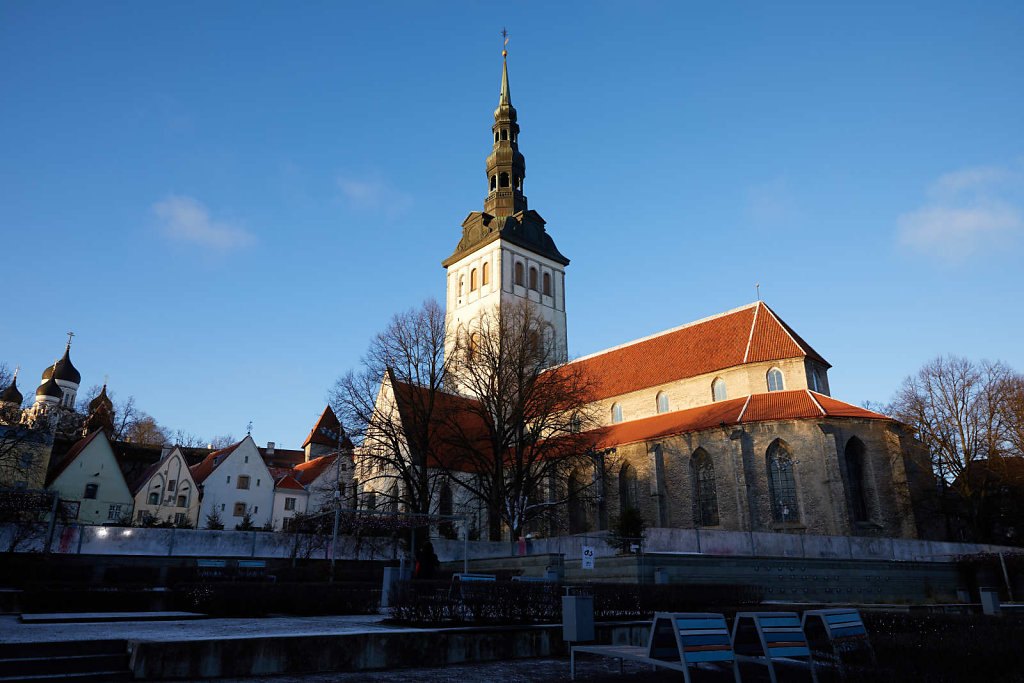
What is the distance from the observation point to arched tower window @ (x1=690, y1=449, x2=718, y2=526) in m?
Answer: 36.1

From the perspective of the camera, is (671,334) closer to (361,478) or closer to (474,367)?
(474,367)

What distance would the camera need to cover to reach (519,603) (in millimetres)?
11180

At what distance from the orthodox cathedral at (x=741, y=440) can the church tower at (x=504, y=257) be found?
2.27 metres

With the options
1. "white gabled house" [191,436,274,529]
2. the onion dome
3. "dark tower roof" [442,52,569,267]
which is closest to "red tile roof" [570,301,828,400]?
"dark tower roof" [442,52,569,267]

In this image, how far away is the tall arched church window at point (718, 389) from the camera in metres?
39.9

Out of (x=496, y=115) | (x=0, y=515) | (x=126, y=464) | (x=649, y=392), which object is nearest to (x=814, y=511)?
(x=649, y=392)

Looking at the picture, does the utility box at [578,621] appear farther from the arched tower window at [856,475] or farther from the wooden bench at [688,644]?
the arched tower window at [856,475]

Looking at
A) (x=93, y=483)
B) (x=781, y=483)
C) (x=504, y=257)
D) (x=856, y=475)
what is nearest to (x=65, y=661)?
(x=781, y=483)

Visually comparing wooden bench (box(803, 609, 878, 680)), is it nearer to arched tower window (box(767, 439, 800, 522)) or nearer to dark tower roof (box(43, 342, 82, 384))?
arched tower window (box(767, 439, 800, 522))

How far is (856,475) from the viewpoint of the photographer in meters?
34.1

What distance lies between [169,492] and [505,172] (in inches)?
1402

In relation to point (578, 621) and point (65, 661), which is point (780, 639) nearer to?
point (578, 621)

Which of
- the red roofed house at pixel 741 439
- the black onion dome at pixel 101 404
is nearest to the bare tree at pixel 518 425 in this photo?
the red roofed house at pixel 741 439

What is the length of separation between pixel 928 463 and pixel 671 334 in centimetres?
1690
